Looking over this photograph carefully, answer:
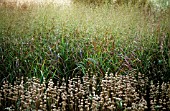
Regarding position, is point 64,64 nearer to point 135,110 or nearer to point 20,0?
point 135,110

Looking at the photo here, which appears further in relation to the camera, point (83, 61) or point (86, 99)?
point (83, 61)

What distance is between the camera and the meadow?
272 centimetres

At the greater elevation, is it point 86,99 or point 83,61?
point 83,61

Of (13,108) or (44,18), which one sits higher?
(44,18)

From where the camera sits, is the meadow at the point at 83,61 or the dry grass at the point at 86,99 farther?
the meadow at the point at 83,61

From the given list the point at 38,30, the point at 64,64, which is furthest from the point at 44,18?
the point at 64,64

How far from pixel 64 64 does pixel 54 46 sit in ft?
0.90

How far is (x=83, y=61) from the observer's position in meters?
3.48

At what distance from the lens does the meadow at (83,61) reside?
8.93 feet

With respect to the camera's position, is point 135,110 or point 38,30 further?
point 38,30

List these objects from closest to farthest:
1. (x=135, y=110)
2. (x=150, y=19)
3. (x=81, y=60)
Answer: (x=135, y=110) < (x=81, y=60) < (x=150, y=19)

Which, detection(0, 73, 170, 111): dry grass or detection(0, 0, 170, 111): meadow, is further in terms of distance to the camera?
detection(0, 0, 170, 111): meadow

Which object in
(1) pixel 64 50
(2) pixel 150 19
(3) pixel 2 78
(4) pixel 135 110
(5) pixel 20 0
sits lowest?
(4) pixel 135 110

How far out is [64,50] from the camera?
3.78 m
